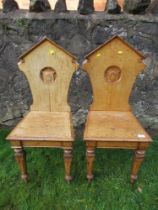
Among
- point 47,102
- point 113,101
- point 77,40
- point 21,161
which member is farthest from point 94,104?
point 21,161

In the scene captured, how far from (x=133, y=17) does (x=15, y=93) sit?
134 centimetres

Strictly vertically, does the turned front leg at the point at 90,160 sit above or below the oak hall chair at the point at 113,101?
below

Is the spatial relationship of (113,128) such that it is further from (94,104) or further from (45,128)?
(45,128)

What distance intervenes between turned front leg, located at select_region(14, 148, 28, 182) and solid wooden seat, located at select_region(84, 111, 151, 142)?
1.76 feet

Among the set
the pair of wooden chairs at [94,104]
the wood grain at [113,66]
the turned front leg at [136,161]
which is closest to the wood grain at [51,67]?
the pair of wooden chairs at [94,104]

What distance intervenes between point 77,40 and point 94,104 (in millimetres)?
628

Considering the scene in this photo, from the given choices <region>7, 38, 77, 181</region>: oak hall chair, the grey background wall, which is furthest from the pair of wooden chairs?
the grey background wall

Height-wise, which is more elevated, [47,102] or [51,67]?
[51,67]

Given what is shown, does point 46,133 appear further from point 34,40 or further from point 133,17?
point 133,17

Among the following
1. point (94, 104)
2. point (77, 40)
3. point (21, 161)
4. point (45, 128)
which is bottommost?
point (21, 161)

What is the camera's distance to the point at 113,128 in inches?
90.0

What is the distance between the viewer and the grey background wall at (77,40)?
252cm

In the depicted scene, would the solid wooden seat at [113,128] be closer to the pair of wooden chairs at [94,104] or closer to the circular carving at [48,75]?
the pair of wooden chairs at [94,104]

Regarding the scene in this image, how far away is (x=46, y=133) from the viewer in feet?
7.29
